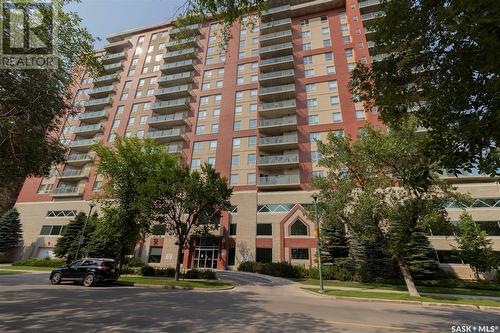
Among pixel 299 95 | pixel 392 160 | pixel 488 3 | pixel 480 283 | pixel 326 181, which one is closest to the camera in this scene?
pixel 488 3

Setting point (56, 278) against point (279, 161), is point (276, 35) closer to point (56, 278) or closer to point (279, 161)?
point (279, 161)

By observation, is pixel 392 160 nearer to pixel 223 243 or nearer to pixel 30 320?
pixel 30 320

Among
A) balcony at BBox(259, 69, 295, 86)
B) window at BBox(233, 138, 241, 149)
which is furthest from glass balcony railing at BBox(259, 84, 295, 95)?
window at BBox(233, 138, 241, 149)

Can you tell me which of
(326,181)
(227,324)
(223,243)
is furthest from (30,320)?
(223,243)

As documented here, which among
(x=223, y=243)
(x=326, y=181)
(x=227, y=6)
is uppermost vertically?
(x=326, y=181)

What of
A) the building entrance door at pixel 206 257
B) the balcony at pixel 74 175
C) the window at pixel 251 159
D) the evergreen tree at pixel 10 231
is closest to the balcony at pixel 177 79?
the window at pixel 251 159

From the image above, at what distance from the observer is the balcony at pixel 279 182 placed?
3674 cm

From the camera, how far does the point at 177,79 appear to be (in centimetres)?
5059

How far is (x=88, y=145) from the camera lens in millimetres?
49469

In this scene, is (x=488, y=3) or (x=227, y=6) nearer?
(x=488, y=3)

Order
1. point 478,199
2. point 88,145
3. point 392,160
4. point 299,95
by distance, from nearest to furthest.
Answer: point 392,160 → point 478,199 → point 299,95 → point 88,145

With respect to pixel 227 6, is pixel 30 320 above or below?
below

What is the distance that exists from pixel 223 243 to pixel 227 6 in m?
32.0

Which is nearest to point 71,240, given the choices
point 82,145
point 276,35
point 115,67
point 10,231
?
point 10,231
